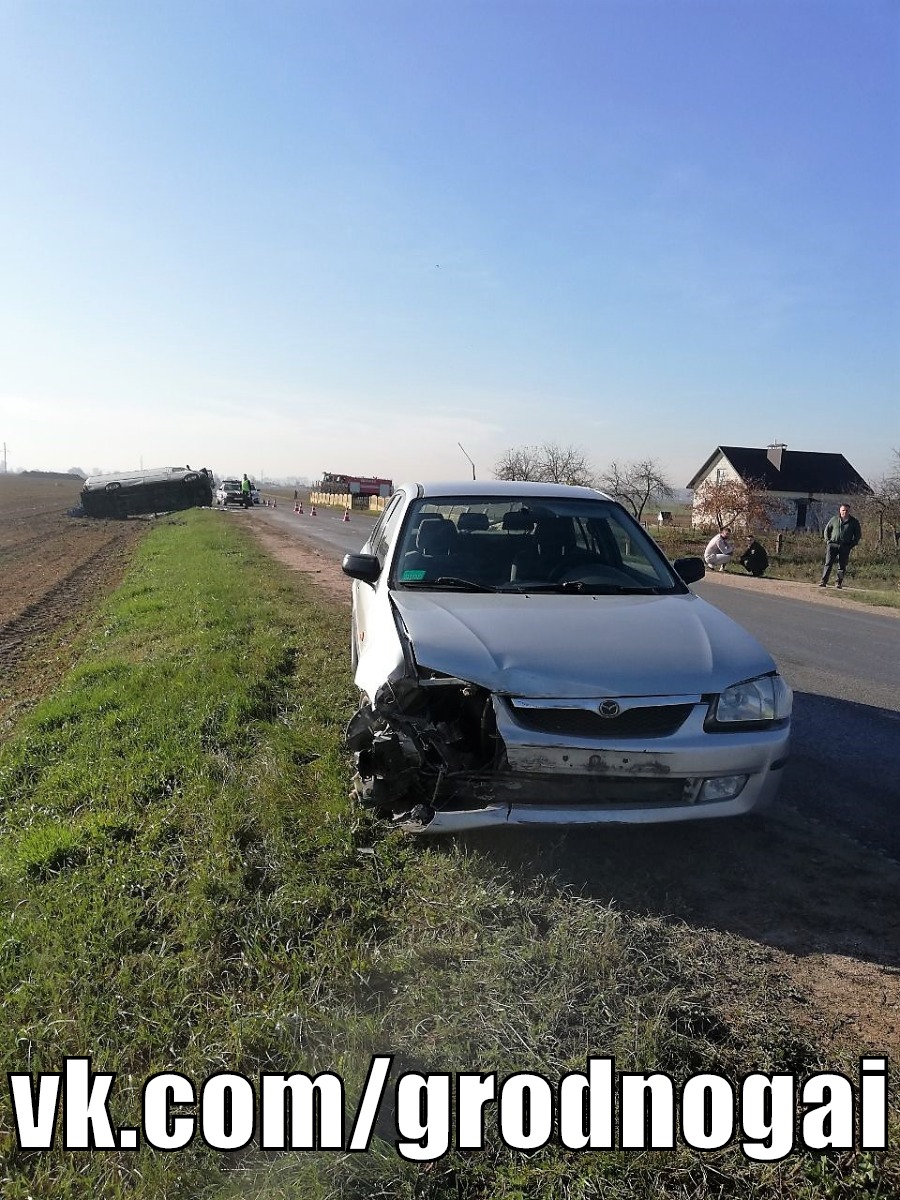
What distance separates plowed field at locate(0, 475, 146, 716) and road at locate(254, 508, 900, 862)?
6.49m

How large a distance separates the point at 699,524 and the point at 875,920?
44034 mm

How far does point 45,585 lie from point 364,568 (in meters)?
13.3

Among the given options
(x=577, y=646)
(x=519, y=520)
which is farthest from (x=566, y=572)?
(x=577, y=646)

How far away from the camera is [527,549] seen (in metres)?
4.88

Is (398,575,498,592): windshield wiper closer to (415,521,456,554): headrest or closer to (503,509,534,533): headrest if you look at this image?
(415,521,456,554): headrest

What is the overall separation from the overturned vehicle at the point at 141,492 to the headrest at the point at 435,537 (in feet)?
118

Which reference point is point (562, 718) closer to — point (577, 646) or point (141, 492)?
point (577, 646)

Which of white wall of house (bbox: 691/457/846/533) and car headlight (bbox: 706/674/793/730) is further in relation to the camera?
white wall of house (bbox: 691/457/846/533)

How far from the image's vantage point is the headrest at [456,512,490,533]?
5.03 m

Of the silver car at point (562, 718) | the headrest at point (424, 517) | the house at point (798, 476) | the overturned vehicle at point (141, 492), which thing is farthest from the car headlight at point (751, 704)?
the house at point (798, 476)

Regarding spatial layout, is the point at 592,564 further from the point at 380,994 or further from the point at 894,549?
the point at 894,549

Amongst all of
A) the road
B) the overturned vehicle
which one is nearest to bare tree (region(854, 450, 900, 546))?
the road

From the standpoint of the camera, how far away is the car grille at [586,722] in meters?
3.16

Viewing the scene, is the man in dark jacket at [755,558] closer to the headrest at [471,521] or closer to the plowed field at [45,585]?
the plowed field at [45,585]
